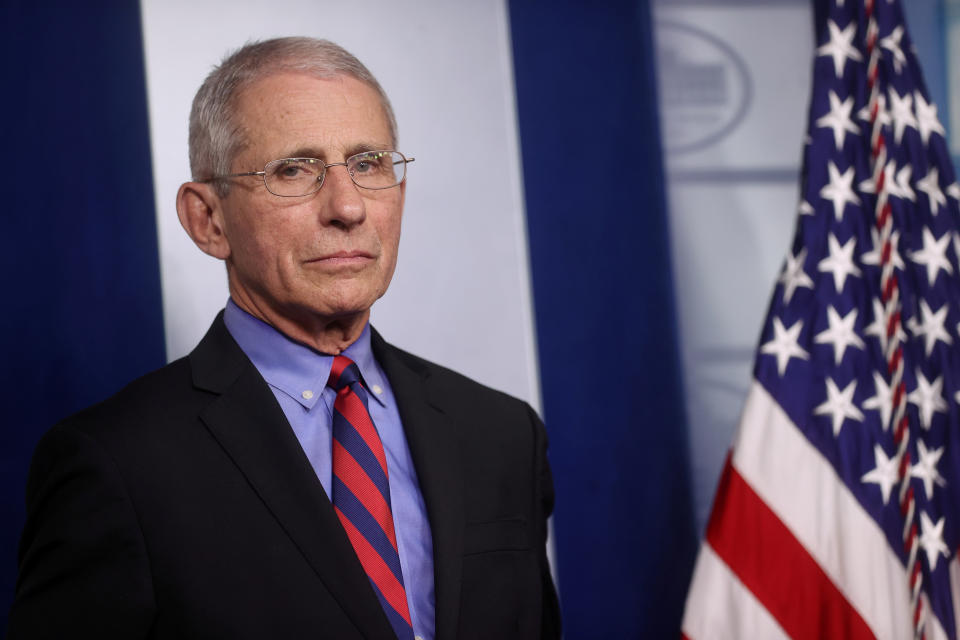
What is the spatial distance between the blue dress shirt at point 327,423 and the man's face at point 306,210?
7 cm

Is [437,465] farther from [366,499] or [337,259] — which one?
[337,259]

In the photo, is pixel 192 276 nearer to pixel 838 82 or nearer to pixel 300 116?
pixel 300 116

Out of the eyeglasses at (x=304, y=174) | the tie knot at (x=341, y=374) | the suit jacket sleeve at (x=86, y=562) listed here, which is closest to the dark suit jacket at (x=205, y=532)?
the suit jacket sleeve at (x=86, y=562)

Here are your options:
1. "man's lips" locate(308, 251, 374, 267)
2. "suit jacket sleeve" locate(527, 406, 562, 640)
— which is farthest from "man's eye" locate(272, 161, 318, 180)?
"suit jacket sleeve" locate(527, 406, 562, 640)

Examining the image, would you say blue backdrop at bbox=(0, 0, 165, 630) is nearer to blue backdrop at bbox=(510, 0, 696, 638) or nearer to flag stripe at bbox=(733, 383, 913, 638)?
blue backdrop at bbox=(510, 0, 696, 638)

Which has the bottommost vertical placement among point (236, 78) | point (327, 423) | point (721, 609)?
point (721, 609)

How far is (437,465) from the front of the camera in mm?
1469

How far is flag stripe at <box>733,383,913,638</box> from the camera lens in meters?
1.83

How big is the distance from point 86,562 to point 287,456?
29cm

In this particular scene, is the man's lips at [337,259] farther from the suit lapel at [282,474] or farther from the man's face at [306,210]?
the suit lapel at [282,474]

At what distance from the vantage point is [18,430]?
184 centimetres

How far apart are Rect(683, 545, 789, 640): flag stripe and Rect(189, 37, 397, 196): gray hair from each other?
1219mm

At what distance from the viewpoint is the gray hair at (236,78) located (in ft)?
4.64

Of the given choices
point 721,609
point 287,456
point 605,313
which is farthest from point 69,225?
point 721,609
